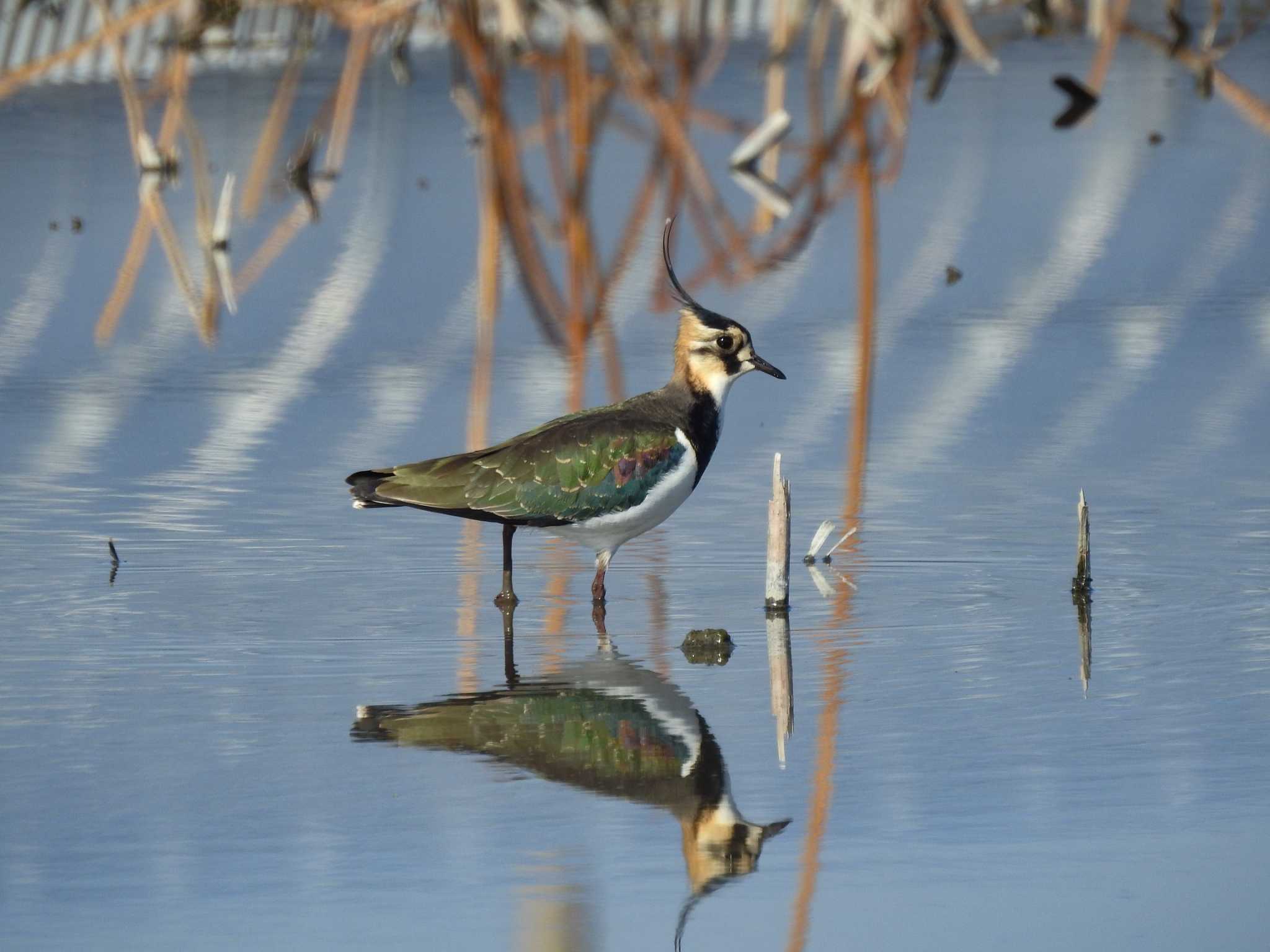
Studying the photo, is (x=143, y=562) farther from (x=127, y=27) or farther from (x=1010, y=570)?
(x=127, y=27)

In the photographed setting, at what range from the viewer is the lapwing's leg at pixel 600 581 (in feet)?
29.0

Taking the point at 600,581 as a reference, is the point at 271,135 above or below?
above

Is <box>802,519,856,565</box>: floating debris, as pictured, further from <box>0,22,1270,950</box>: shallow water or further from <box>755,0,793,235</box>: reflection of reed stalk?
<box>755,0,793,235</box>: reflection of reed stalk

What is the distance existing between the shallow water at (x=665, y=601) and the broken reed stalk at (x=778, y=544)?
9 centimetres

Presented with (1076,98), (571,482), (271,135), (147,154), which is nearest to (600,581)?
(571,482)

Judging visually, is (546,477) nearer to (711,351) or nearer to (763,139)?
(711,351)

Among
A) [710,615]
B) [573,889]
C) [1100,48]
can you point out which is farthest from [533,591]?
[1100,48]

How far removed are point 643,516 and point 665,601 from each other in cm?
33

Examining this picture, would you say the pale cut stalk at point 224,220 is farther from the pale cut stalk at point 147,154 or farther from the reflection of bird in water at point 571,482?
the reflection of bird in water at point 571,482

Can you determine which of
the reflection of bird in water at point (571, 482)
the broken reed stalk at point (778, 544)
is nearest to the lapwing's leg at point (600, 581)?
the reflection of bird in water at point (571, 482)

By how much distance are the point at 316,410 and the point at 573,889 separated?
652 centimetres

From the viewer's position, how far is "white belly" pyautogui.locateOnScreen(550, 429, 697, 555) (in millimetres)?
9008

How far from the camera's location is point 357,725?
737cm

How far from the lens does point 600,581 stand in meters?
8.89
